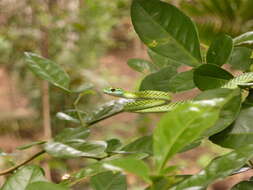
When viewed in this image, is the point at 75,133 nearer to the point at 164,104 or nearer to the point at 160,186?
the point at 164,104

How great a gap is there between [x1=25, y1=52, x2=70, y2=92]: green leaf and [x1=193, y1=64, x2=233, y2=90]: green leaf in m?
0.23

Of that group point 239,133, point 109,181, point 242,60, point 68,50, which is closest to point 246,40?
point 242,60

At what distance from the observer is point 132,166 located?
303mm

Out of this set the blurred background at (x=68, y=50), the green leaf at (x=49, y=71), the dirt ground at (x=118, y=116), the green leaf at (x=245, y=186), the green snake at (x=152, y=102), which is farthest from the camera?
the dirt ground at (x=118, y=116)

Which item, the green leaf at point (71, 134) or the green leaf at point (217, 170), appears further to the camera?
the green leaf at point (71, 134)

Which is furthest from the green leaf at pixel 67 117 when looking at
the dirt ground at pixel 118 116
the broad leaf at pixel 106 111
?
the dirt ground at pixel 118 116

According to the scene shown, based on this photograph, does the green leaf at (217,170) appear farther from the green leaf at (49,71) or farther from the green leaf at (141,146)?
the green leaf at (49,71)

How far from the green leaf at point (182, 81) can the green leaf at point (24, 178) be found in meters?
0.19

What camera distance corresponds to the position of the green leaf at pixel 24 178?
0.45 m

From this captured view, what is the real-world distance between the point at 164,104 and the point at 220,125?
12 centimetres

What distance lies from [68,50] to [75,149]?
3.82 metres

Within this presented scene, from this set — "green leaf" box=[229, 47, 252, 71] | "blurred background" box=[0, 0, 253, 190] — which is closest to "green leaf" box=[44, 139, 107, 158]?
"green leaf" box=[229, 47, 252, 71]

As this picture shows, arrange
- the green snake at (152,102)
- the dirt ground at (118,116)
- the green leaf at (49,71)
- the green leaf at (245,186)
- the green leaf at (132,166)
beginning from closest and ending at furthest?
the green leaf at (132,166)
the green leaf at (245,186)
the green snake at (152,102)
the green leaf at (49,71)
the dirt ground at (118,116)

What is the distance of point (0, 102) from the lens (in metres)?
5.73
